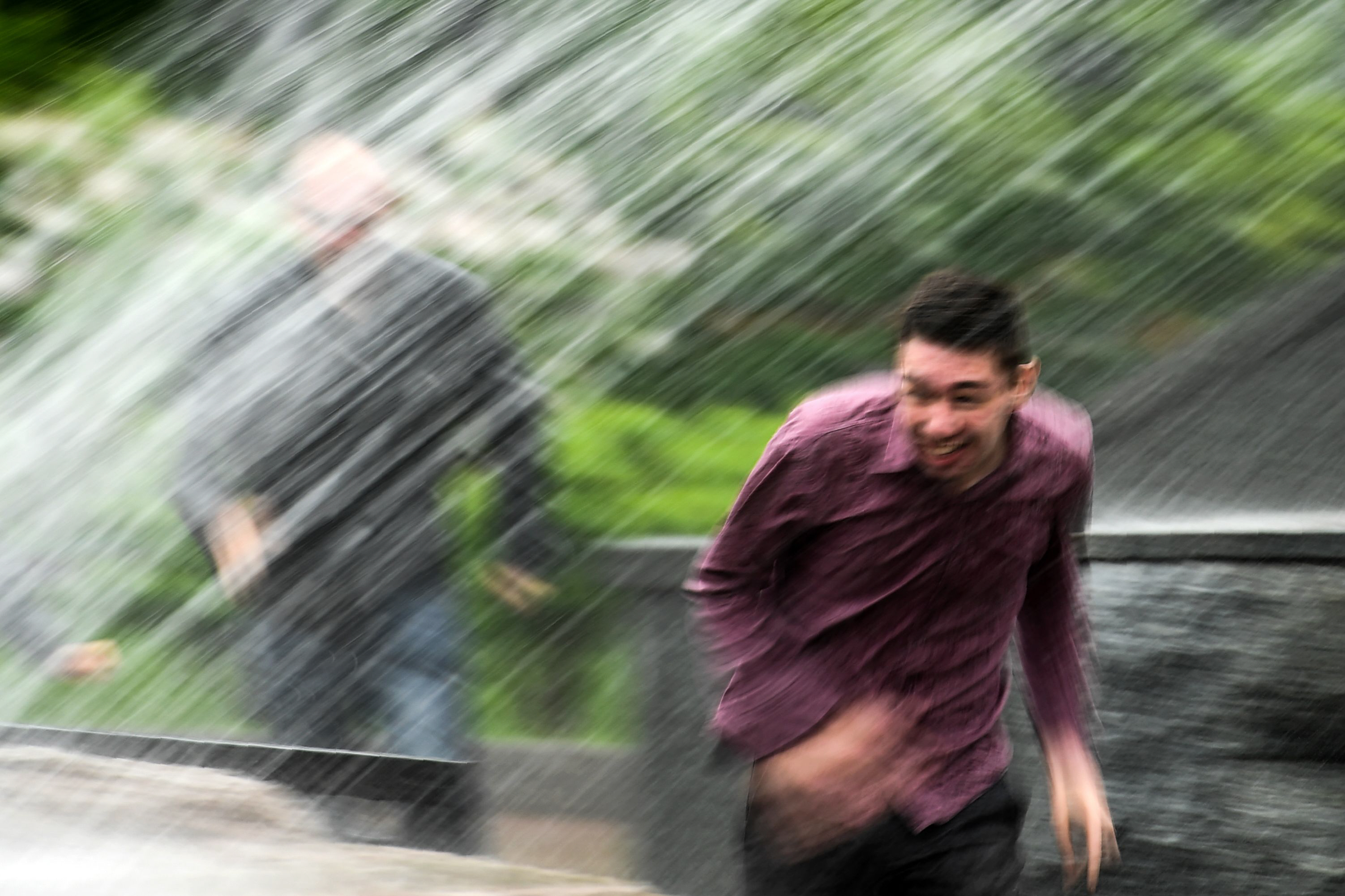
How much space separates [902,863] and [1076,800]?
30 cm

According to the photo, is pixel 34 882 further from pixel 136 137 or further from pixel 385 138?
pixel 136 137

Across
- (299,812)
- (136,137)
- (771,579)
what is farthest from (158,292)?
(771,579)

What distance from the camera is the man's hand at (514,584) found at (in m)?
4.07

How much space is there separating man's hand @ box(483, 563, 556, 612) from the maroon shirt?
1.62 meters

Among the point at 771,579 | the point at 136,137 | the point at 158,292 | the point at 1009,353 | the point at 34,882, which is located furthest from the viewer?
the point at 136,137

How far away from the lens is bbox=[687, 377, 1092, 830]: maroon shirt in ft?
7.97

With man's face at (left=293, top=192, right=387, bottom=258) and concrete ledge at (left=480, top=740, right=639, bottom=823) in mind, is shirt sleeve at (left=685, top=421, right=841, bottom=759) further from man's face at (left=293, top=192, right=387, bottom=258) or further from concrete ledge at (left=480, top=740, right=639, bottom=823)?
man's face at (left=293, top=192, right=387, bottom=258)

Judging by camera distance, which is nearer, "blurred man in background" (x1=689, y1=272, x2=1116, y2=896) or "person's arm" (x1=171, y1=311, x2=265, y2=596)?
"blurred man in background" (x1=689, y1=272, x2=1116, y2=896)

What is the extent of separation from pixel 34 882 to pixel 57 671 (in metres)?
1.24

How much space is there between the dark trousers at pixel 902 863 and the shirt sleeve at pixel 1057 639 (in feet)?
0.63

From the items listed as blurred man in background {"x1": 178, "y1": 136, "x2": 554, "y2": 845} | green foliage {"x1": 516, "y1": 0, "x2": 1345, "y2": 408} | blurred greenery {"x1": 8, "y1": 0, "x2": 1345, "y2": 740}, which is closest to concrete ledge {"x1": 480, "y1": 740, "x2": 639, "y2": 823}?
blurred greenery {"x1": 8, "y1": 0, "x2": 1345, "y2": 740}

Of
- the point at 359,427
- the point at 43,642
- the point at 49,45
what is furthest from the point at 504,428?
the point at 49,45

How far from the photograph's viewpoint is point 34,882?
313 cm

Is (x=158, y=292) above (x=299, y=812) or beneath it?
above
